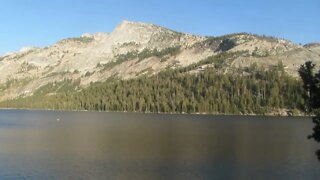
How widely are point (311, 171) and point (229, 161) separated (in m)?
14.3

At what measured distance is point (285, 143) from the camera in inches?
4377

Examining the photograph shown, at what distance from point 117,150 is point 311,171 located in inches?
1542

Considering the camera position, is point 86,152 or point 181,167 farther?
point 86,152

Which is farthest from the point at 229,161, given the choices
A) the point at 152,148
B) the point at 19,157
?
the point at 19,157

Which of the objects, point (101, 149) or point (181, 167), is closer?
point (181, 167)

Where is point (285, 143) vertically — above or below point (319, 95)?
below

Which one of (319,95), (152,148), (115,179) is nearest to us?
(319,95)

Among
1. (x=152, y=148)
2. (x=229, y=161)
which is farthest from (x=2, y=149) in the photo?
(x=229, y=161)

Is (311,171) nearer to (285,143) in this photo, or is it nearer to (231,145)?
(231,145)

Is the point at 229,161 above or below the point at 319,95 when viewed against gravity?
below

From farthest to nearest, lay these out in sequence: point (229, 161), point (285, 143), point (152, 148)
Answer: point (285, 143), point (152, 148), point (229, 161)

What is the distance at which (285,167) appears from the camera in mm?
74000

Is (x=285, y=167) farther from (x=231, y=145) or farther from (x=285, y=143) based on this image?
(x=285, y=143)

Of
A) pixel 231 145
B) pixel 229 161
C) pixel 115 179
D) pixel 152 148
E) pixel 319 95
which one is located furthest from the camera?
pixel 231 145
